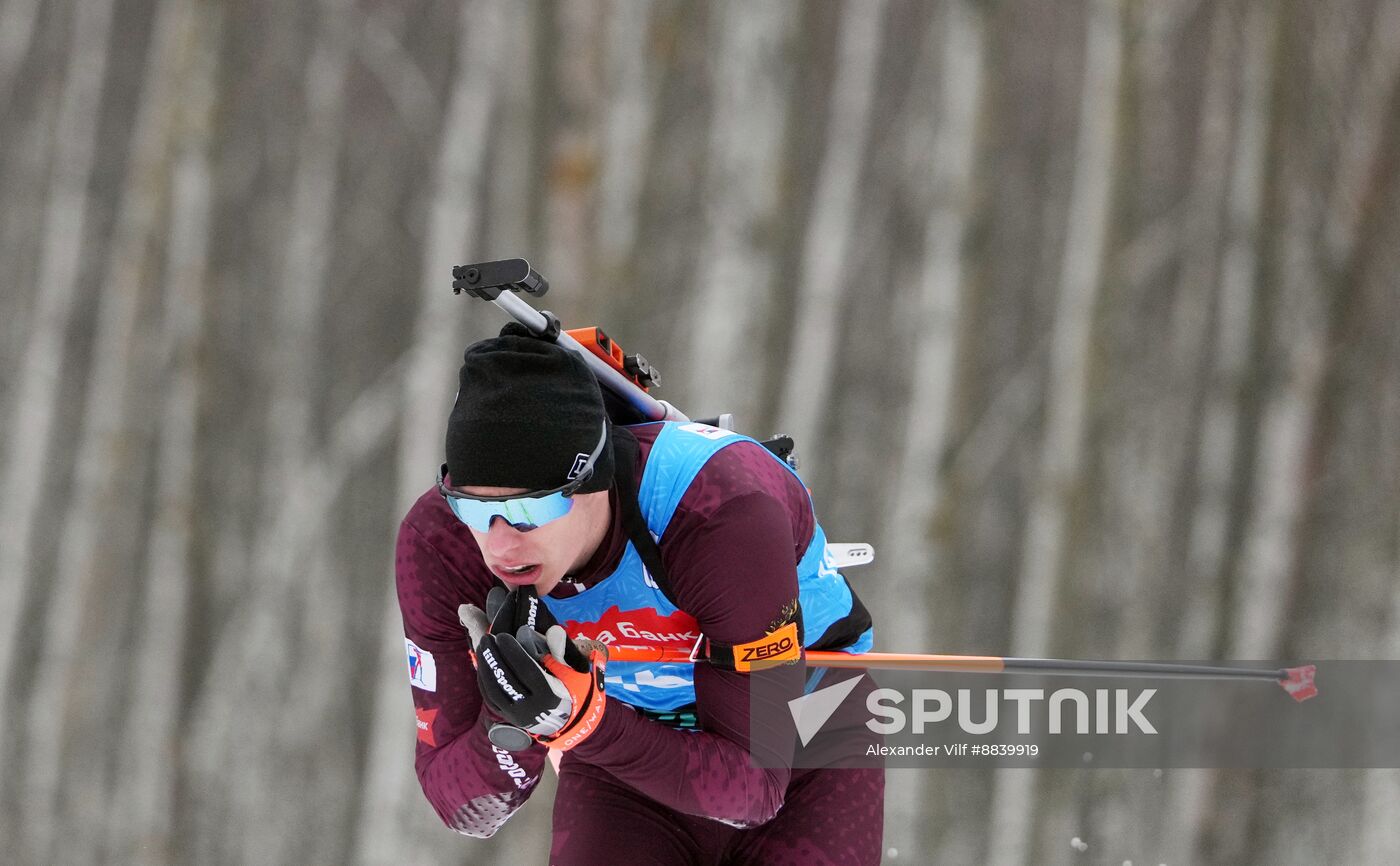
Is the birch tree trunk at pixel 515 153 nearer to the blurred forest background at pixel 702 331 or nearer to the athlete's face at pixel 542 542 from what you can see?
the blurred forest background at pixel 702 331

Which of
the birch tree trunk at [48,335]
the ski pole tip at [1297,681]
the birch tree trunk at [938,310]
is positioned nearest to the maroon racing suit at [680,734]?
the ski pole tip at [1297,681]

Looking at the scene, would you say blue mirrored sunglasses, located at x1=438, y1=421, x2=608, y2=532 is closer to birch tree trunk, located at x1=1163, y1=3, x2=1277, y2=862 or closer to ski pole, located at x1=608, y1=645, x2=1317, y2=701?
ski pole, located at x1=608, y1=645, x2=1317, y2=701

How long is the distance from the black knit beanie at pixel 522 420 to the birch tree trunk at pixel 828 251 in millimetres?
2906

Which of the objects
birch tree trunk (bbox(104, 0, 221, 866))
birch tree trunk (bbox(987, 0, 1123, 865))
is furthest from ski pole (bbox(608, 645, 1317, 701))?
birch tree trunk (bbox(104, 0, 221, 866))

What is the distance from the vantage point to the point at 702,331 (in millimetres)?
4598

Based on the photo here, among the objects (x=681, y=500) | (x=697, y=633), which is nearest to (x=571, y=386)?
(x=681, y=500)

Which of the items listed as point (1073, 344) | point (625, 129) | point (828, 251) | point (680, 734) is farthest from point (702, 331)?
point (680, 734)

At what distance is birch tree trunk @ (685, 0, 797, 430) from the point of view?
4586 millimetres

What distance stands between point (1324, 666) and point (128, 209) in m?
4.61

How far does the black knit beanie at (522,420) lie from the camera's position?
5.39 ft

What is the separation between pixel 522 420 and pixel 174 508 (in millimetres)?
3405

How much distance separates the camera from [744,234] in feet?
15.1

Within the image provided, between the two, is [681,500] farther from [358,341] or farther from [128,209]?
[128,209]

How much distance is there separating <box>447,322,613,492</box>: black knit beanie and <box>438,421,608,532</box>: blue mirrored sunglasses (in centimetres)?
1
